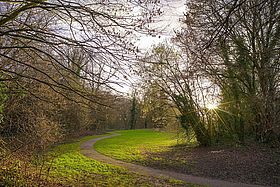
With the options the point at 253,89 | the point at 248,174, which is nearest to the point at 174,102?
the point at 253,89

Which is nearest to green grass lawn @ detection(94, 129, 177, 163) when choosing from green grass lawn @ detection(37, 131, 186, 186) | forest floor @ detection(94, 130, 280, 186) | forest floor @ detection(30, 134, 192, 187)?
forest floor @ detection(94, 130, 280, 186)

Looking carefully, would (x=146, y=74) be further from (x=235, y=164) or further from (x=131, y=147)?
(x=131, y=147)

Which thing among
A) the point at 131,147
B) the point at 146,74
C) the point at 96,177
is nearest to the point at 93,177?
the point at 96,177

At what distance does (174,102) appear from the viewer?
17.3 meters

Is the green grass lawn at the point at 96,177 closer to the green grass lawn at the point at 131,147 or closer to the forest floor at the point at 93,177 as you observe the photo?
A: the forest floor at the point at 93,177

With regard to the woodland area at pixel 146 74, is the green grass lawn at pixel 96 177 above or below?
below

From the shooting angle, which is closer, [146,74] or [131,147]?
[146,74]

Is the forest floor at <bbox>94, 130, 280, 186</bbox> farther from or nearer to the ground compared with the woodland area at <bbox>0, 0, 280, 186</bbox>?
nearer to the ground

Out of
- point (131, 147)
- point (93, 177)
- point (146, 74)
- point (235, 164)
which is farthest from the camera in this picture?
point (131, 147)

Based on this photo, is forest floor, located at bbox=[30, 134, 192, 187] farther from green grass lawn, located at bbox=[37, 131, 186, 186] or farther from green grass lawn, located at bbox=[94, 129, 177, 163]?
green grass lawn, located at bbox=[94, 129, 177, 163]

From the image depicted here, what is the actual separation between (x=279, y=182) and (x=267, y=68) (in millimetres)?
3991

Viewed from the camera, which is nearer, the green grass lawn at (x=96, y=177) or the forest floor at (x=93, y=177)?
the forest floor at (x=93, y=177)

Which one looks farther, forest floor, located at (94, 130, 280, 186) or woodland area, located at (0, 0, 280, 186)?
forest floor, located at (94, 130, 280, 186)

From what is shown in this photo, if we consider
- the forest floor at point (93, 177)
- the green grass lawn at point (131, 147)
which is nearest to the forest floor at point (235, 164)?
the green grass lawn at point (131, 147)
